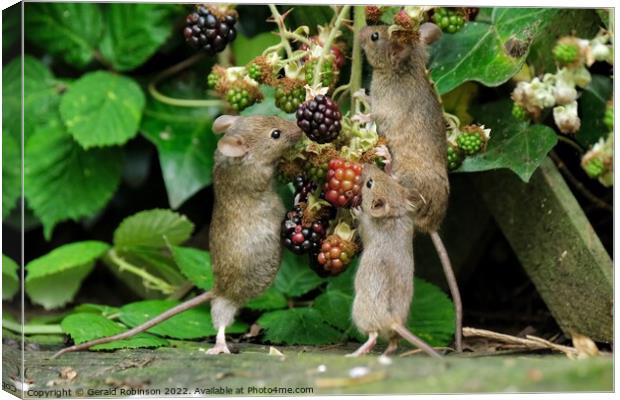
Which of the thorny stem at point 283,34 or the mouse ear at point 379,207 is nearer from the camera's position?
the mouse ear at point 379,207

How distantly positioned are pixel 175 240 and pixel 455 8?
1.38 meters

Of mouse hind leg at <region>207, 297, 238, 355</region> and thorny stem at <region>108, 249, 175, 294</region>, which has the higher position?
mouse hind leg at <region>207, 297, 238, 355</region>

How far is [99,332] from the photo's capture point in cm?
305

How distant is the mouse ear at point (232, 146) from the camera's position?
303cm

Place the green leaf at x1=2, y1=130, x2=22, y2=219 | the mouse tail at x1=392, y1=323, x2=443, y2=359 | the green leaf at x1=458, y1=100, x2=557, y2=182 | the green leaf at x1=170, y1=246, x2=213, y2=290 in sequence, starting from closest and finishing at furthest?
the mouse tail at x1=392, y1=323, x2=443, y2=359 → the green leaf at x1=458, y1=100, x2=557, y2=182 → the green leaf at x1=170, y1=246, x2=213, y2=290 → the green leaf at x1=2, y1=130, x2=22, y2=219

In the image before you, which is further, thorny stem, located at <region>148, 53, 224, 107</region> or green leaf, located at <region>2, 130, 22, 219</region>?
thorny stem, located at <region>148, 53, 224, 107</region>

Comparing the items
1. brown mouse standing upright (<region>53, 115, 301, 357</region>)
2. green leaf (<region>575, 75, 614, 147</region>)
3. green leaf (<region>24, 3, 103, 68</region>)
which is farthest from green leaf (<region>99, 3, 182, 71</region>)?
green leaf (<region>575, 75, 614, 147</region>)

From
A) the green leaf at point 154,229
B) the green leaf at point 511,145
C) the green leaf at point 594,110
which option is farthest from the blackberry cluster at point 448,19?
the green leaf at point 154,229

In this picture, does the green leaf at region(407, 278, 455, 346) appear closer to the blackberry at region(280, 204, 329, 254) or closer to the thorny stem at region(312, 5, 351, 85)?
the blackberry at region(280, 204, 329, 254)

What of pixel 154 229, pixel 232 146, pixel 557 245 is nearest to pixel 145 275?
pixel 154 229

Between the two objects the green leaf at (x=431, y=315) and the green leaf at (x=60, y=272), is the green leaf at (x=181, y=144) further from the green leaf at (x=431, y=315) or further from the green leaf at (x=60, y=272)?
the green leaf at (x=431, y=315)

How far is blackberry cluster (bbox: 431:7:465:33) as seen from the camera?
9.80ft

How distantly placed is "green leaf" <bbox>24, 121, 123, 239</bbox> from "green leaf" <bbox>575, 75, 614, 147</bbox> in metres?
1.82

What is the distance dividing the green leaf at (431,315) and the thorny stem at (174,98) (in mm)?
1075
